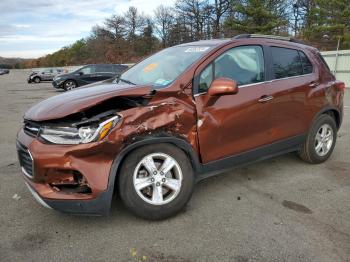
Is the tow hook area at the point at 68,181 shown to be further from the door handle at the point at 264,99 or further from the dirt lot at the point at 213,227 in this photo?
the door handle at the point at 264,99

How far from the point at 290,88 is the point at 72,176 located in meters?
2.83

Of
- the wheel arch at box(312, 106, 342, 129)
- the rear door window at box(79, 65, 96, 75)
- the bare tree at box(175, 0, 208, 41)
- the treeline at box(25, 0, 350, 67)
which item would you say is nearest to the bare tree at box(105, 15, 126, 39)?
the treeline at box(25, 0, 350, 67)

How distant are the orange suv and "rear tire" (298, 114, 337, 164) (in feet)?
1.12

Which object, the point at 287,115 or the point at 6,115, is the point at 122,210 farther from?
the point at 6,115

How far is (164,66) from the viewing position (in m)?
4.39

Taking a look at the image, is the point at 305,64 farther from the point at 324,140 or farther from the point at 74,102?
the point at 74,102

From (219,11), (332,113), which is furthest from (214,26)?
(332,113)

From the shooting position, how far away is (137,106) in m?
3.46

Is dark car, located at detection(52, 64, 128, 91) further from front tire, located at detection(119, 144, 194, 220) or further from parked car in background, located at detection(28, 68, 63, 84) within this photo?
front tire, located at detection(119, 144, 194, 220)

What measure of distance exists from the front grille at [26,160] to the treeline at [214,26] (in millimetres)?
30386

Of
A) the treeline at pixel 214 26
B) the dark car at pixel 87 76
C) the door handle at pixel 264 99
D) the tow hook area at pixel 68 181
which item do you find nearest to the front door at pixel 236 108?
the door handle at pixel 264 99

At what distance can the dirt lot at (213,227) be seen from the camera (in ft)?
10.2

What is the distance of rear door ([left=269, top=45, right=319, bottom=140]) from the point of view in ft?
14.9

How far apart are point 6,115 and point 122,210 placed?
8536 mm
